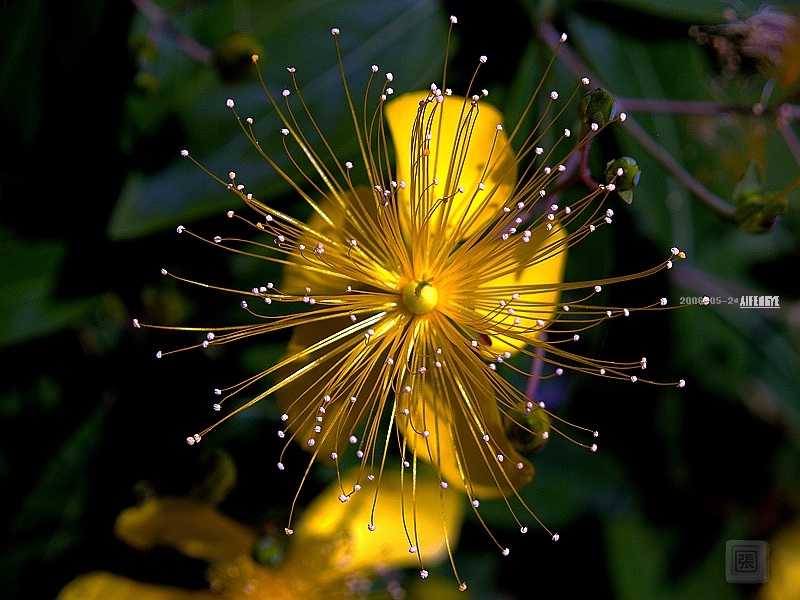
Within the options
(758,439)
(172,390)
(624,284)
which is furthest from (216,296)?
(758,439)

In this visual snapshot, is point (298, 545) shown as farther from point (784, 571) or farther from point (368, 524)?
point (784, 571)

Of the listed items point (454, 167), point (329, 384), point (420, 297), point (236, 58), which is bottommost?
point (329, 384)

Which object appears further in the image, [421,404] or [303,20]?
[303,20]

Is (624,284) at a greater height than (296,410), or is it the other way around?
(624,284)

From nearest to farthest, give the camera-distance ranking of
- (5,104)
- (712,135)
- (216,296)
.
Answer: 1. (5,104)
2. (216,296)
3. (712,135)

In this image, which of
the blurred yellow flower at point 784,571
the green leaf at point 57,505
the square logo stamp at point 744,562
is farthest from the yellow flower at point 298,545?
the blurred yellow flower at point 784,571

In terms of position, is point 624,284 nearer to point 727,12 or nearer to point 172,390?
point 727,12

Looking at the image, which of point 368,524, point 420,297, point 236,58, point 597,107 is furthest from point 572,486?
point 236,58
